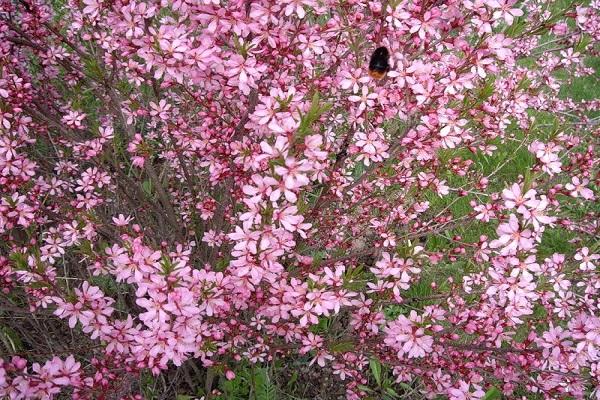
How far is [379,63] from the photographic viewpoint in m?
2.46

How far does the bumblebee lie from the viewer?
2438 mm

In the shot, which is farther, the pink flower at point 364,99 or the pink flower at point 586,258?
the pink flower at point 586,258

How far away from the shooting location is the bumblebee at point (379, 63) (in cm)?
244

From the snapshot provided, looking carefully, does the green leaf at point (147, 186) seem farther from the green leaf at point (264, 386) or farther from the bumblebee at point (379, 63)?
the bumblebee at point (379, 63)

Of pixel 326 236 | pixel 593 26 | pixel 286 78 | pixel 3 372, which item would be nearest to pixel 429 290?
pixel 326 236

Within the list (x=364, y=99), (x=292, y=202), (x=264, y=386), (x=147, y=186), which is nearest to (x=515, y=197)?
(x=364, y=99)

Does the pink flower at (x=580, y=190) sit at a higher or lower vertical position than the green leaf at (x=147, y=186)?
lower

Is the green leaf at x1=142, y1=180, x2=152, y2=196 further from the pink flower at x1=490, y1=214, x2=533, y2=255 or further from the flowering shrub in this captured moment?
the pink flower at x1=490, y1=214, x2=533, y2=255

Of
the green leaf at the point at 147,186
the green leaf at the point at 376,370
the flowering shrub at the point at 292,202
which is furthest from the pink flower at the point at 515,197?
the green leaf at the point at 147,186

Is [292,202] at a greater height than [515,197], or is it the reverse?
[515,197]

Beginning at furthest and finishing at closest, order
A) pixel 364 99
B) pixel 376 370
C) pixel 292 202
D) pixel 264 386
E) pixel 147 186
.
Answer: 1. pixel 147 186
2. pixel 376 370
3. pixel 264 386
4. pixel 364 99
5. pixel 292 202

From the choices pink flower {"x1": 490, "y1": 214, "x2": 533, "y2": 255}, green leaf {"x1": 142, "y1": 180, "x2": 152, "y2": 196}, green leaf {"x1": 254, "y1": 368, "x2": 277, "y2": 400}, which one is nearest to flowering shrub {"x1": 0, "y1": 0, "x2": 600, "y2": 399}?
pink flower {"x1": 490, "y1": 214, "x2": 533, "y2": 255}

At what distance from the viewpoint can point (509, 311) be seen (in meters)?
2.74

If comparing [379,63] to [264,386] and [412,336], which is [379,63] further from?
[264,386]
